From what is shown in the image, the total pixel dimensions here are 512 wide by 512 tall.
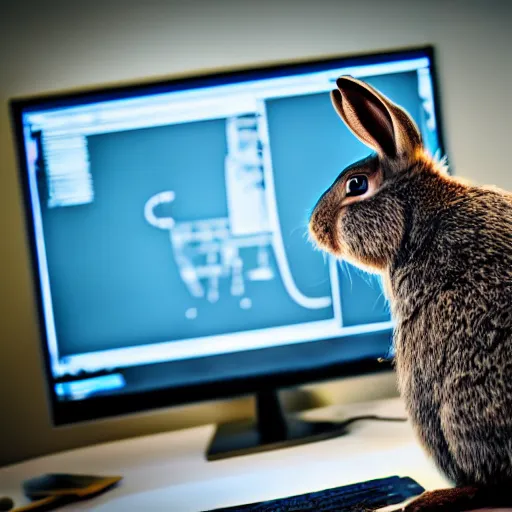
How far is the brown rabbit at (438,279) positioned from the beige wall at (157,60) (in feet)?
1.66

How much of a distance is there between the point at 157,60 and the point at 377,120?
0.57 m

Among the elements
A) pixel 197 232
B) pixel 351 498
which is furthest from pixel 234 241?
pixel 351 498

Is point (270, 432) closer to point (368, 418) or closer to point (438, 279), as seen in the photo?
point (368, 418)

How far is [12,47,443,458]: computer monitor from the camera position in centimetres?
75

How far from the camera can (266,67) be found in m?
0.75

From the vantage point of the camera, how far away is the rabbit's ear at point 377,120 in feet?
1.37

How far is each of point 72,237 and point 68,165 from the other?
88mm

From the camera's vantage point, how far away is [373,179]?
0.46 metres

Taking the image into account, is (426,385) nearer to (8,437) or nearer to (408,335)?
(408,335)

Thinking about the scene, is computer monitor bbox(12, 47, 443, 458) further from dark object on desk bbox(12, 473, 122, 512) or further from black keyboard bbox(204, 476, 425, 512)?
black keyboard bbox(204, 476, 425, 512)

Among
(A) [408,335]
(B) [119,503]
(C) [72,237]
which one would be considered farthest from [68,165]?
(A) [408,335]

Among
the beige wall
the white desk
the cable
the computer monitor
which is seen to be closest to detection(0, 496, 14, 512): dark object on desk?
the white desk

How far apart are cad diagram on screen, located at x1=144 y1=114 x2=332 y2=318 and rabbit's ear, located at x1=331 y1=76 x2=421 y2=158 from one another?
318 millimetres

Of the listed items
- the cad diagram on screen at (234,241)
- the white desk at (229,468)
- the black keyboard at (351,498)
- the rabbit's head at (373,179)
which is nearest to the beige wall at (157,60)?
the white desk at (229,468)
